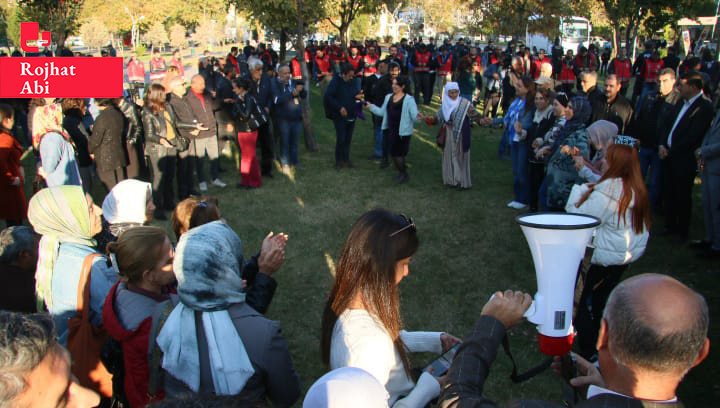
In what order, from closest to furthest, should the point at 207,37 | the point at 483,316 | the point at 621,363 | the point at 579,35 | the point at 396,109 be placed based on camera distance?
the point at 621,363 < the point at 483,316 < the point at 396,109 < the point at 579,35 < the point at 207,37

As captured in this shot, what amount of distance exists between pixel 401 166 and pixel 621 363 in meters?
7.50

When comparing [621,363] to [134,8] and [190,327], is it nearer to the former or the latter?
[190,327]

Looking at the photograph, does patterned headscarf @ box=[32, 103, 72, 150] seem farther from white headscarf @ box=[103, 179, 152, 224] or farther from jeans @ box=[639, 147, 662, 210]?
jeans @ box=[639, 147, 662, 210]

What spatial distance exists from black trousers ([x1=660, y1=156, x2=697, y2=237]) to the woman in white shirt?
539 cm

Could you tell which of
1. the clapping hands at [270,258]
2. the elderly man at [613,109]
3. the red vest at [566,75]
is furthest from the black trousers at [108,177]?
the red vest at [566,75]

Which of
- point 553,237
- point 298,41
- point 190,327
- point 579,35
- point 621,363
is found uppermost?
point 579,35

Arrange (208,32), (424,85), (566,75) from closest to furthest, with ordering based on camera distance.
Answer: (424,85), (566,75), (208,32)

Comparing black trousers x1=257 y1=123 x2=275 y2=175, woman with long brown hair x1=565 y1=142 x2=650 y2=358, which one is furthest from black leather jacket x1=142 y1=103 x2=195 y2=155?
woman with long brown hair x1=565 y1=142 x2=650 y2=358

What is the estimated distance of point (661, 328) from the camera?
1513mm

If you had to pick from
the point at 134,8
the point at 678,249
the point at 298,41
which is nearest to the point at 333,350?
the point at 678,249

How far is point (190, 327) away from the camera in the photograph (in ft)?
7.16

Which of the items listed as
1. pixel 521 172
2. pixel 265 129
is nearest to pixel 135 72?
pixel 265 129

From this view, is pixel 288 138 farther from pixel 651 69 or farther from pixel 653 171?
pixel 651 69

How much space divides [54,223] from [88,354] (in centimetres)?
89
